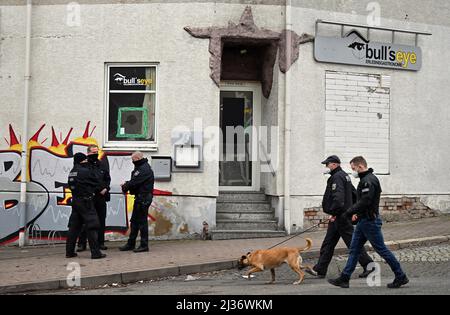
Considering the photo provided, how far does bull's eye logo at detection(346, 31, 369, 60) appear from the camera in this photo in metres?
12.6

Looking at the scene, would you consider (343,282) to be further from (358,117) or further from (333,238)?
(358,117)

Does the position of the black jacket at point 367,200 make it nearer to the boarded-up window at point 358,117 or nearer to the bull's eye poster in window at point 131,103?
the boarded-up window at point 358,117

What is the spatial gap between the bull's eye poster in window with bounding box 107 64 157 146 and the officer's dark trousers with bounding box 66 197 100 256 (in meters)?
2.66

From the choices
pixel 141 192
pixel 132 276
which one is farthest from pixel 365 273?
pixel 141 192

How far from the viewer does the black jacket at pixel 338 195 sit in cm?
820

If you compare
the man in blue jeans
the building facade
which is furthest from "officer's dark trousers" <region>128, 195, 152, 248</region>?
the man in blue jeans

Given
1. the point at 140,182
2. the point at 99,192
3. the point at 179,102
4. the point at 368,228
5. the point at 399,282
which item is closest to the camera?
the point at 399,282

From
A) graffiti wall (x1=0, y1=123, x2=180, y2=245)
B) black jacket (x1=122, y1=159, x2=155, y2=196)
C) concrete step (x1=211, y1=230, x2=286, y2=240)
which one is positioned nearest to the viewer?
black jacket (x1=122, y1=159, x2=155, y2=196)

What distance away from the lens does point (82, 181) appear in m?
9.70

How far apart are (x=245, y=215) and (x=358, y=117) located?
340 cm

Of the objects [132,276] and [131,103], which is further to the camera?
[131,103]

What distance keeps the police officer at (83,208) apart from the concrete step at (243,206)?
3.32m

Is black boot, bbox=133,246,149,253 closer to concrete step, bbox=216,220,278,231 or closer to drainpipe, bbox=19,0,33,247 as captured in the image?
concrete step, bbox=216,220,278,231
